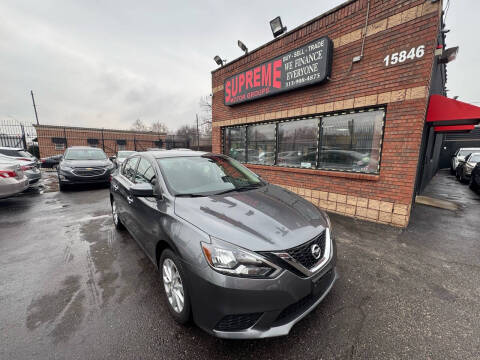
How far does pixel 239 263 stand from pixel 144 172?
2089mm

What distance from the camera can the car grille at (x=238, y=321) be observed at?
1.53 meters

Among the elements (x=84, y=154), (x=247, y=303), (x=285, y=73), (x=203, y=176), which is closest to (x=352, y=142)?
(x=285, y=73)

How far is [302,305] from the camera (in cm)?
169

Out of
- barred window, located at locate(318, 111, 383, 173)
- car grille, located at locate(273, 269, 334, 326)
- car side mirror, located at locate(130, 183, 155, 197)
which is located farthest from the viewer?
barred window, located at locate(318, 111, 383, 173)

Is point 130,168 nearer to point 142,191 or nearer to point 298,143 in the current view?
point 142,191

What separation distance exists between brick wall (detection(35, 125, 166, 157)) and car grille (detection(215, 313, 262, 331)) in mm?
25859

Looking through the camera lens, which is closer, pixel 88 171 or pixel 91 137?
pixel 88 171

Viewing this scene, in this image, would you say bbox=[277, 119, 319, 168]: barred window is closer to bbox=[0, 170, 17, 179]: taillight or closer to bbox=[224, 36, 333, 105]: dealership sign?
bbox=[224, 36, 333, 105]: dealership sign

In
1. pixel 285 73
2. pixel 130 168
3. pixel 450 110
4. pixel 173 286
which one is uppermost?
pixel 285 73

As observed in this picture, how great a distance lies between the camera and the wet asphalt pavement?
5.55 feet

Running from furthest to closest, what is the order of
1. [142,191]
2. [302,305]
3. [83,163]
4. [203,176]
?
[83,163] → [203,176] → [142,191] → [302,305]

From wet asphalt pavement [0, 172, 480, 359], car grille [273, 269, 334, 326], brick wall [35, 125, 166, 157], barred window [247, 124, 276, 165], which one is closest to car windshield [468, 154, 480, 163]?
wet asphalt pavement [0, 172, 480, 359]

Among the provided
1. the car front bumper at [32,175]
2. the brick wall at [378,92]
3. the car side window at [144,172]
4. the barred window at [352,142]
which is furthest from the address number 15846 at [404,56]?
the car front bumper at [32,175]

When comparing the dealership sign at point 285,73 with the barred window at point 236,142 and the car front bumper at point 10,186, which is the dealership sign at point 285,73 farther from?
the car front bumper at point 10,186
